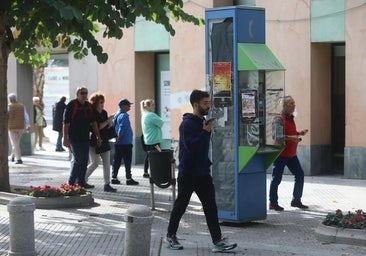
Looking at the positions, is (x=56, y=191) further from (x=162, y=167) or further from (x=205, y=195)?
(x=205, y=195)

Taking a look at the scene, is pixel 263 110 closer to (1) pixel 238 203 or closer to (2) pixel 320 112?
(1) pixel 238 203

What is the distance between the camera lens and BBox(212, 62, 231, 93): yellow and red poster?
11000 mm

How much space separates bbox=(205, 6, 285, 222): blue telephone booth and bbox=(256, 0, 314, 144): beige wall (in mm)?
5566

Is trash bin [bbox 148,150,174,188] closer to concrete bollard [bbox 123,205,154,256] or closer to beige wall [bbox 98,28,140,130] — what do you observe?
concrete bollard [bbox 123,205,154,256]

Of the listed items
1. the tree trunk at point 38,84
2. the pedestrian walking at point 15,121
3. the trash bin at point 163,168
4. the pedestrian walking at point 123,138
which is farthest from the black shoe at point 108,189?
the tree trunk at point 38,84

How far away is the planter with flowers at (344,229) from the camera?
9.73 metres

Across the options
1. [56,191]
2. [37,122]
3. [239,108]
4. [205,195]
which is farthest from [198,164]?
[37,122]

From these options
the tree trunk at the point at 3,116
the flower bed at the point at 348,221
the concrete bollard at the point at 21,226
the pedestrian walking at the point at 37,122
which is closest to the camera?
the concrete bollard at the point at 21,226

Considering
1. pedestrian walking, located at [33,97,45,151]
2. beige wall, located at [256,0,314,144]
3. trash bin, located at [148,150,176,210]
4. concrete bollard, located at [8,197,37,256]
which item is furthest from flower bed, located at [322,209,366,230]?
pedestrian walking, located at [33,97,45,151]

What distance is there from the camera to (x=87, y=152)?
1414 cm

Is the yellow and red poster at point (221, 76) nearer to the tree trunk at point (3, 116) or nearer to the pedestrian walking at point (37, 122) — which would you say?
the tree trunk at point (3, 116)

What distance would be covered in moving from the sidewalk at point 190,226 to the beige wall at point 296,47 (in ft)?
5.39

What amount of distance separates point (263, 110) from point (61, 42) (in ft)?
16.9

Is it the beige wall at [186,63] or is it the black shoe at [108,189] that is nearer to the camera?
the black shoe at [108,189]
